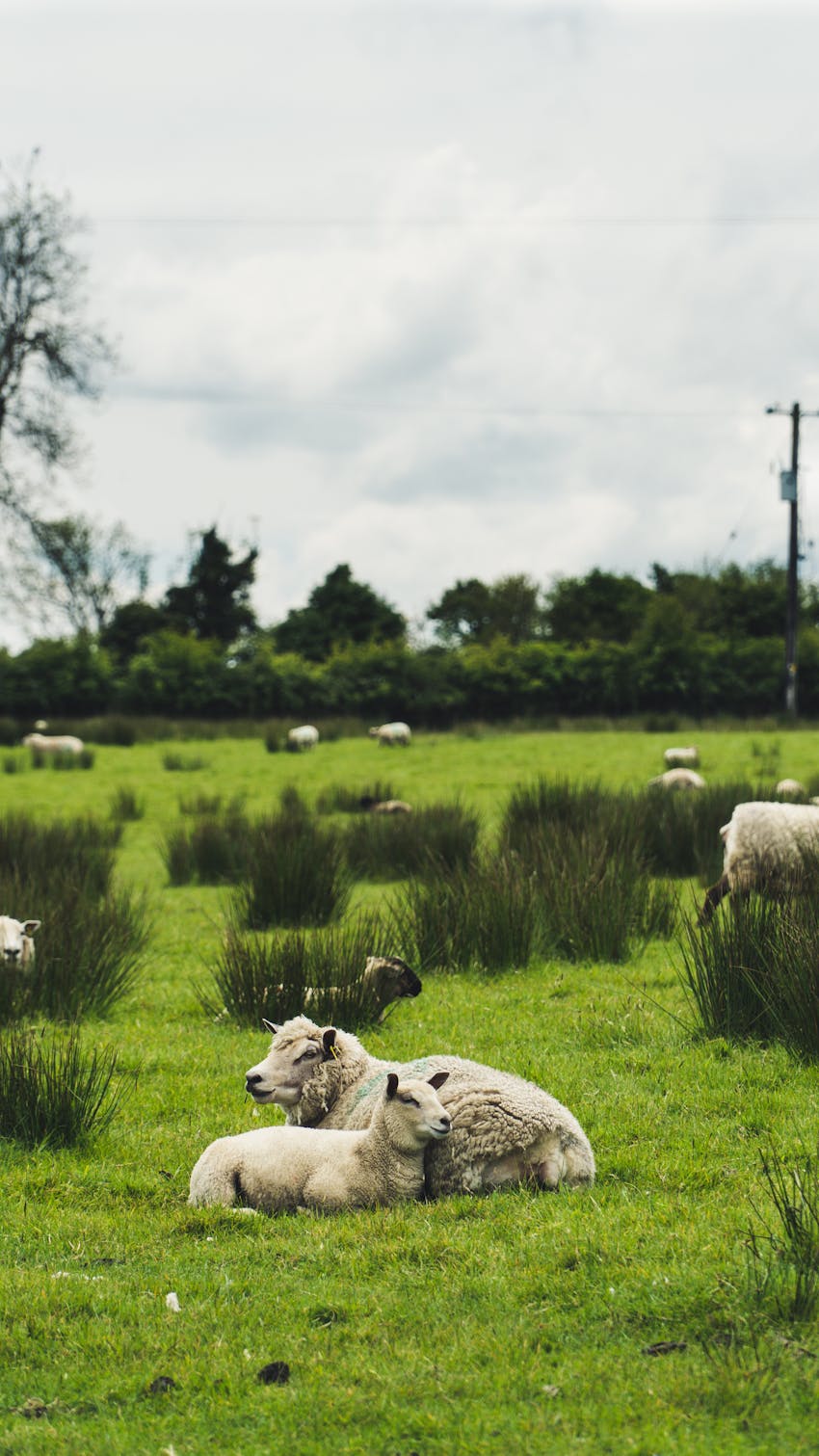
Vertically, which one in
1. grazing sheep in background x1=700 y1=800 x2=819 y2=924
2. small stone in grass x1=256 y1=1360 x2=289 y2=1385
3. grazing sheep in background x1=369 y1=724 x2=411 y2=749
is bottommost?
small stone in grass x1=256 y1=1360 x2=289 y2=1385

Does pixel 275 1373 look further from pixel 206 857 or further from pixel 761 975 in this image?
pixel 206 857

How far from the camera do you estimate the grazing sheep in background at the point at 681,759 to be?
24.5 meters

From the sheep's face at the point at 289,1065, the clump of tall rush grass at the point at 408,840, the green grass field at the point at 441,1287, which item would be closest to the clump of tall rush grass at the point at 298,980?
the green grass field at the point at 441,1287

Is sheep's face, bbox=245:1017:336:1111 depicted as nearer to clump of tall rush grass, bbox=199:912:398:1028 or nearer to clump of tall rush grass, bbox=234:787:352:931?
clump of tall rush grass, bbox=199:912:398:1028

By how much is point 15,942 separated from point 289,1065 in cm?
363

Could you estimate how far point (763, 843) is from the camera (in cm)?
1060

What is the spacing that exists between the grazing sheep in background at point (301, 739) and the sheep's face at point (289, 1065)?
24.0m

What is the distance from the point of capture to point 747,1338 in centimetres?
358

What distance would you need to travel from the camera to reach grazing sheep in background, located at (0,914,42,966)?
341 inches

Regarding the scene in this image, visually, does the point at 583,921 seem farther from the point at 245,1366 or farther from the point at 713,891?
the point at 245,1366

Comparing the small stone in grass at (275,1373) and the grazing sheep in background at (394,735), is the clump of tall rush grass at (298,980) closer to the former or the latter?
the small stone in grass at (275,1373)

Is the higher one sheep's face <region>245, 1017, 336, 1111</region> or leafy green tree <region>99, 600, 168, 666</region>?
leafy green tree <region>99, 600, 168, 666</region>

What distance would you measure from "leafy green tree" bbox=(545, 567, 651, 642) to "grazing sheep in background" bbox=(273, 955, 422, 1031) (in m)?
54.2

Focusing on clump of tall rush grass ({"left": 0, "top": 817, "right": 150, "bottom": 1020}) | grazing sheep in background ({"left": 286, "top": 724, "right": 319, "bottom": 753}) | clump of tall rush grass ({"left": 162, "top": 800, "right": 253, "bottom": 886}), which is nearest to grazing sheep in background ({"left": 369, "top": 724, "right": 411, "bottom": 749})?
grazing sheep in background ({"left": 286, "top": 724, "right": 319, "bottom": 753})
